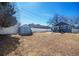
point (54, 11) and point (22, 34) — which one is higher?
point (54, 11)

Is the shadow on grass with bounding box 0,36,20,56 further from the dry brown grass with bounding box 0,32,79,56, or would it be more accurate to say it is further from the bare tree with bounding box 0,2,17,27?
the bare tree with bounding box 0,2,17,27

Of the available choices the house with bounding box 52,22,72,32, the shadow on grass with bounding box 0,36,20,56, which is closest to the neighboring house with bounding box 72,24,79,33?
the house with bounding box 52,22,72,32

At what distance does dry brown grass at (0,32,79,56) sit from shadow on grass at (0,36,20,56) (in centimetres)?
4

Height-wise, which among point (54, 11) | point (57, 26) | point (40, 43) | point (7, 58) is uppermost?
point (54, 11)

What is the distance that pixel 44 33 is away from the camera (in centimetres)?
231

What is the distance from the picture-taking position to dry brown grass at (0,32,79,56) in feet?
7.57

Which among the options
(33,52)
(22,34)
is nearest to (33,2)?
(22,34)

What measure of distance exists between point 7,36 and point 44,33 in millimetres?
423

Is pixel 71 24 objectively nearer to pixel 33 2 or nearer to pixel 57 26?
pixel 57 26

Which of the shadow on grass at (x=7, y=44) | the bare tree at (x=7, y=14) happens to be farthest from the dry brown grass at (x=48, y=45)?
A: the bare tree at (x=7, y=14)

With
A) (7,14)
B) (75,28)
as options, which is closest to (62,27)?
(75,28)

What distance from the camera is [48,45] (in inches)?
91.4

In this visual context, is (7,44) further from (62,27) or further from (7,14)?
(62,27)

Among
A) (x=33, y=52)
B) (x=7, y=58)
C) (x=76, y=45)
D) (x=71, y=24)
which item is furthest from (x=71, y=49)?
(x=7, y=58)
